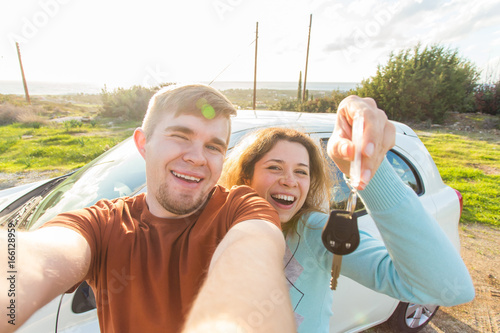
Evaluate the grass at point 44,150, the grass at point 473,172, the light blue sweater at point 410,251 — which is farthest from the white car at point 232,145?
the grass at point 44,150

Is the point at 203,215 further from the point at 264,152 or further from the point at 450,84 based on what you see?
the point at 450,84

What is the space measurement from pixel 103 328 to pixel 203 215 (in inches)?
23.6

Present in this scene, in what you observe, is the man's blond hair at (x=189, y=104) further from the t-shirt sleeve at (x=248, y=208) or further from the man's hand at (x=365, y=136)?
the man's hand at (x=365, y=136)

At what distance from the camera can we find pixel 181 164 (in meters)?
1.32

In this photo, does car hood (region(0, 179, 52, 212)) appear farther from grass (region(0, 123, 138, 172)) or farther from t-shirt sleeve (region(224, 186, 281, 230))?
grass (region(0, 123, 138, 172))

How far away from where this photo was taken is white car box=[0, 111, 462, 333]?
1.28 meters

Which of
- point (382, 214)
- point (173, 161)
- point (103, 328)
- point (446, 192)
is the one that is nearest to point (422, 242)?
point (382, 214)

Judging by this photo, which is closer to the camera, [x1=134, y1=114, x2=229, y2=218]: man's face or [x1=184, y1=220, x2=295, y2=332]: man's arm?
[x1=184, y1=220, x2=295, y2=332]: man's arm

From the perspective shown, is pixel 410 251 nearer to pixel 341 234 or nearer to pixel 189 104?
pixel 341 234

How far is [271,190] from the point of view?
1.55 meters

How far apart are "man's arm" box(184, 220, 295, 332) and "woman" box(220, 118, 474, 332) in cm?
41

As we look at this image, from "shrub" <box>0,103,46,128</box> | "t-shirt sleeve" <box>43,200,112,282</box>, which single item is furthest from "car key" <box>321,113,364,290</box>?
"shrub" <box>0,103,46,128</box>

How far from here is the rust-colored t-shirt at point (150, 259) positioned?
1.08 meters

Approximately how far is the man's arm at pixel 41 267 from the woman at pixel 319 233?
90cm
